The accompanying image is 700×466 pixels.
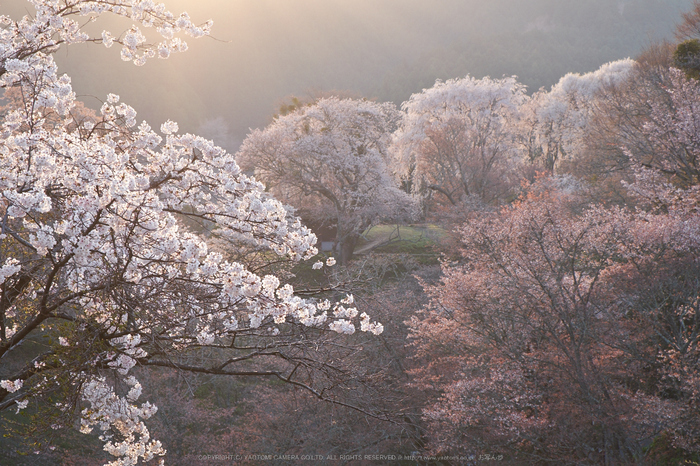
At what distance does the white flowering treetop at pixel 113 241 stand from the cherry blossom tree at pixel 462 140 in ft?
66.1

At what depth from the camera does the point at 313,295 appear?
9.67 meters

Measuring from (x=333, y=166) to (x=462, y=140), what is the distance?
7.35 metres

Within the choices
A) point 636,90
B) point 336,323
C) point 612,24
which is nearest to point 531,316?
point 336,323

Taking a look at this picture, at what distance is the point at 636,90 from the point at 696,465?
49.9 feet

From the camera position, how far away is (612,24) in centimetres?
7744

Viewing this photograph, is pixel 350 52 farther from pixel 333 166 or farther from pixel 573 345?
pixel 573 345

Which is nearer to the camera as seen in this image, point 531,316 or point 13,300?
point 13,300

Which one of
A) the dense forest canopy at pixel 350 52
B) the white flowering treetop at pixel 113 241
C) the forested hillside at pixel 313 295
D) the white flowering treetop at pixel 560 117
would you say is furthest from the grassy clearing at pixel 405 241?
the dense forest canopy at pixel 350 52

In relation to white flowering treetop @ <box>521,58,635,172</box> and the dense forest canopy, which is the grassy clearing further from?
the dense forest canopy

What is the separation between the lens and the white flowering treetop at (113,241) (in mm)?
3422

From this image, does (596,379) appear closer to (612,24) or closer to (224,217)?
(224,217)

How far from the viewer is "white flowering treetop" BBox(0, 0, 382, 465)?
3.42 meters

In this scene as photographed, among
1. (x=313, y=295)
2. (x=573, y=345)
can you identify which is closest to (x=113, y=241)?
(x=313, y=295)

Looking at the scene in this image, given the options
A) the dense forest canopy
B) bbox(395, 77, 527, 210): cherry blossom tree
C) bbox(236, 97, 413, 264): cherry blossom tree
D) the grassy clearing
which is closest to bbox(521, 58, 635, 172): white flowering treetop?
bbox(395, 77, 527, 210): cherry blossom tree
